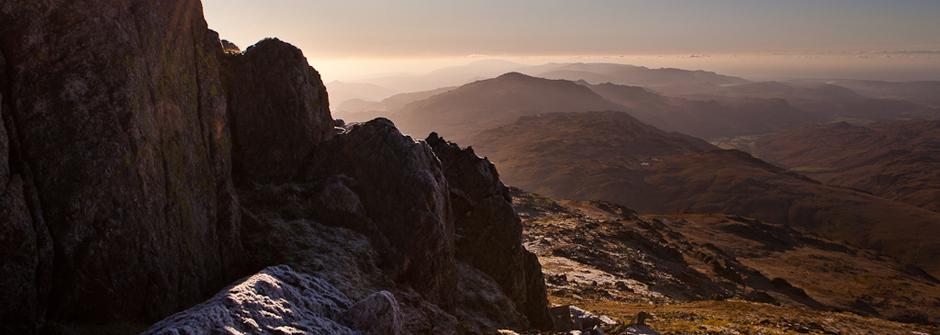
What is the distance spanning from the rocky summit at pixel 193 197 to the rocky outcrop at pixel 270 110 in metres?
0.08

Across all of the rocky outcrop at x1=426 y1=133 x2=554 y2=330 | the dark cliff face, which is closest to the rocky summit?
the dark cliff face

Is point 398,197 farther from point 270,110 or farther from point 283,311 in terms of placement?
point 283,311

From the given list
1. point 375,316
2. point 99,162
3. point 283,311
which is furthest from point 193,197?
point 375,316

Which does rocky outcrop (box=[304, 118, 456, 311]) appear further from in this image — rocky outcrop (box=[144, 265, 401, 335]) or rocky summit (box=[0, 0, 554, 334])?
rocky outcrop (box=[144, 265, 401, 335])

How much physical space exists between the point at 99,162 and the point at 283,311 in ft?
20.3

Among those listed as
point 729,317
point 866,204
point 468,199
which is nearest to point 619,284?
point 729,317

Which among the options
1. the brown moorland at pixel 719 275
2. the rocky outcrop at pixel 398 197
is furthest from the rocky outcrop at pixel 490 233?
the brown moorland at pixel 719 275

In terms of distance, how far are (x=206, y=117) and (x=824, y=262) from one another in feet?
409

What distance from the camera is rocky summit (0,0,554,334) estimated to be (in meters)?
10.7

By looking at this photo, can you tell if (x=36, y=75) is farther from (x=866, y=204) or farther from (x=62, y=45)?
(x=866, y=204)

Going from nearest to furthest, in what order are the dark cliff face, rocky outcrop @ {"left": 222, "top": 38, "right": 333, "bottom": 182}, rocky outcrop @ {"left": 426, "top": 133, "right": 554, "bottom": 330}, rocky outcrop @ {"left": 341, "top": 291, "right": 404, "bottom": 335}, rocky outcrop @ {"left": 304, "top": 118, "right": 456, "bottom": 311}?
1. the dark cliff face
2. rocky outcrop @ {"left": 341, "top": 291, "right": 404, "bottom": 335}
3. rocky outcrop @ {"left": 304, "top": 118, "right": 456, "bottom": 311}
4. rocky outcrop @ {"left": 222, "top": 38, "right": 333, "bottom": 182}
5. rocky outcrop @ {"left": 426, "top": 133, "right": 554, "bottom": 330}

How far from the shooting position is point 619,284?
50.9 meters

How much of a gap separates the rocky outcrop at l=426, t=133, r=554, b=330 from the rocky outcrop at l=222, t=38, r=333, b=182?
9.28 metres

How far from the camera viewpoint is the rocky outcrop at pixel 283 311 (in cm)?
1026
